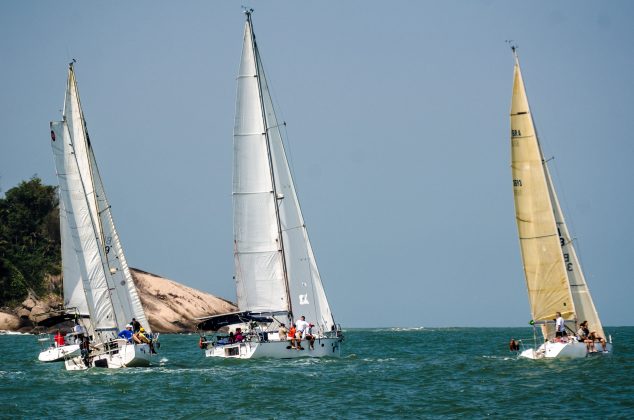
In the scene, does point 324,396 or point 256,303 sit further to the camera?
point 256,303

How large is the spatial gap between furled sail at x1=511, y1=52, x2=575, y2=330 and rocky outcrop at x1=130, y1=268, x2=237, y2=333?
5540 centimetres

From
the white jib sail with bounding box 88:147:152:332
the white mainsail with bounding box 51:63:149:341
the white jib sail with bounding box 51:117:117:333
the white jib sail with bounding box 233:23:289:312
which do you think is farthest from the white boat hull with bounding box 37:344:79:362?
the white jib sail with bounding box 233:23:289:312

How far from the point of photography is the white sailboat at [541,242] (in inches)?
1737

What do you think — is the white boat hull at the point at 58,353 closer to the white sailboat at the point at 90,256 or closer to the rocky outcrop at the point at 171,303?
the white sailboat at the point at 90,256

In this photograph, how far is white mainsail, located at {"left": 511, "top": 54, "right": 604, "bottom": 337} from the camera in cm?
4419

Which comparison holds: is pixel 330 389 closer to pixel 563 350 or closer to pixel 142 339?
pixel 563 350

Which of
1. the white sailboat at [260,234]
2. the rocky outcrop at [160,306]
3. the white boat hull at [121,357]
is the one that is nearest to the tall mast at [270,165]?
the white sailboat at [260,234]

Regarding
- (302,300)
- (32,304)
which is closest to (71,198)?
(302,300)

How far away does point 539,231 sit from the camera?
44.4 meters

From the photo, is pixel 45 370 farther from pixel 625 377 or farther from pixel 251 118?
pixel 625 377

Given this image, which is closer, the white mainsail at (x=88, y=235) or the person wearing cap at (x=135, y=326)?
the white mainsail at (x=88, y=235)

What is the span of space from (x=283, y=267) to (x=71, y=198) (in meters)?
9.70

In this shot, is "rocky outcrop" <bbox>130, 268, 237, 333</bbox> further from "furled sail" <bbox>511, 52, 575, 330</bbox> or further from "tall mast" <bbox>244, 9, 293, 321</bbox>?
"furled sail" <bbox>511, 52, 575, 330</bbox>

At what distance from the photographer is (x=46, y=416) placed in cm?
3262
